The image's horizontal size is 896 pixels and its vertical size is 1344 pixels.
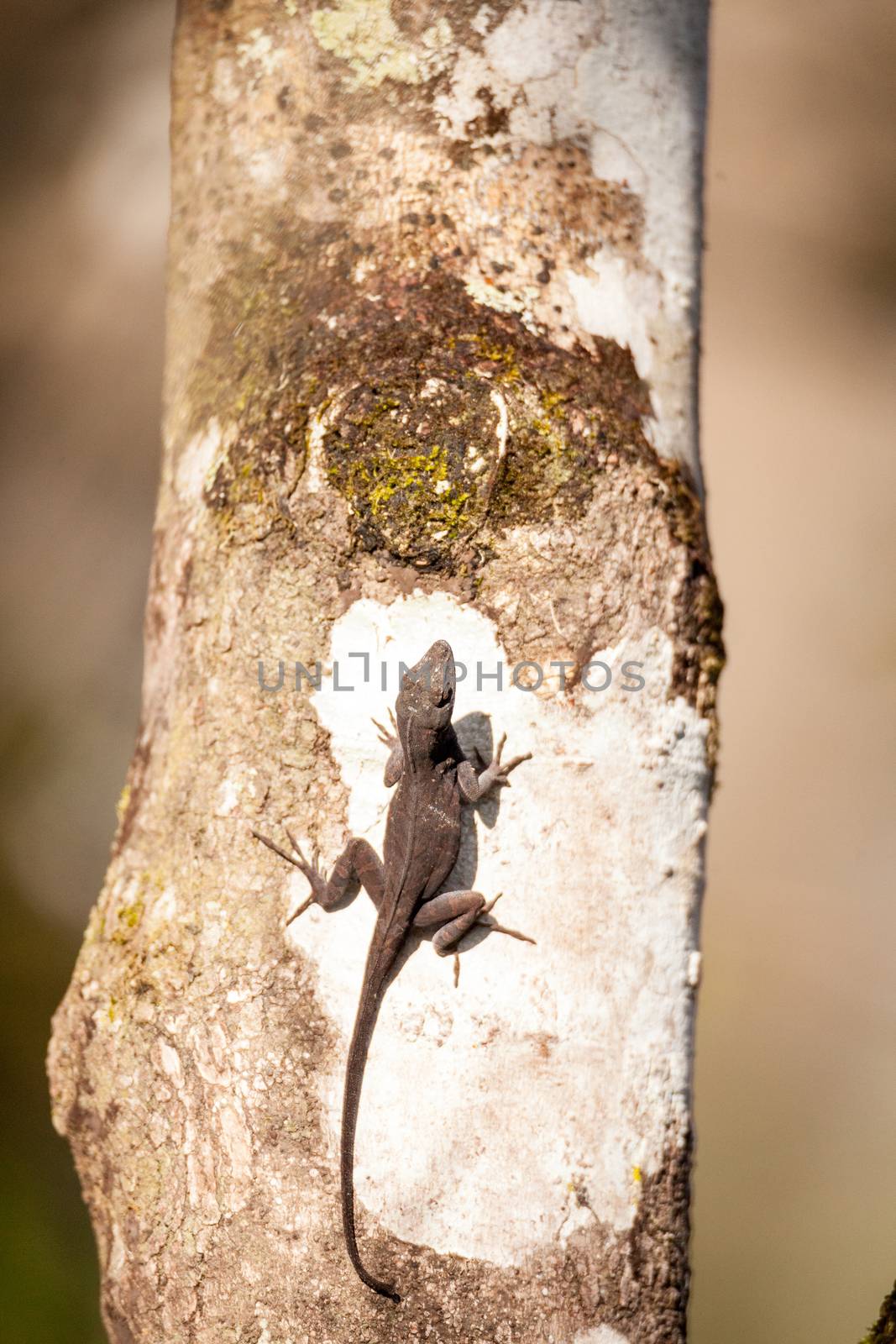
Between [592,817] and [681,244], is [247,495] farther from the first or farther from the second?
[681,244]

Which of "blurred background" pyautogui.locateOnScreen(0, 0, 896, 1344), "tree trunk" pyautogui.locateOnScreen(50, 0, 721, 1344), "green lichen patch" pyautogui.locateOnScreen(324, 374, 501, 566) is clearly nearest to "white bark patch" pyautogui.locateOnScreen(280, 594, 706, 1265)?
"tree trunk" pyautogui.locateOnScreen(50, 0, 721, 1344)

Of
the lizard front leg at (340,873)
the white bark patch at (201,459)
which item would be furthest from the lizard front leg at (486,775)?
the white bark patch at (201,459)

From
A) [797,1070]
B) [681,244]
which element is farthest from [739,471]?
[681,244]

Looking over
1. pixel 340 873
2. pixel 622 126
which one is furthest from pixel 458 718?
pixel 622 126

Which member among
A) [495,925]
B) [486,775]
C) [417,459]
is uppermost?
[417,459]

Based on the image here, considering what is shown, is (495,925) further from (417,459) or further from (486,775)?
(417,459)

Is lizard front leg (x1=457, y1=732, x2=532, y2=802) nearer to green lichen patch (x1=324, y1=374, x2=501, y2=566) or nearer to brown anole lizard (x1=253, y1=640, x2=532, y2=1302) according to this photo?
brown anole lizard (x1=253, y1=640, x2=532, y2=1302)

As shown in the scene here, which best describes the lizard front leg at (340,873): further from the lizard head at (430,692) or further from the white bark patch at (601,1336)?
the white bark patch at (601,1336)
